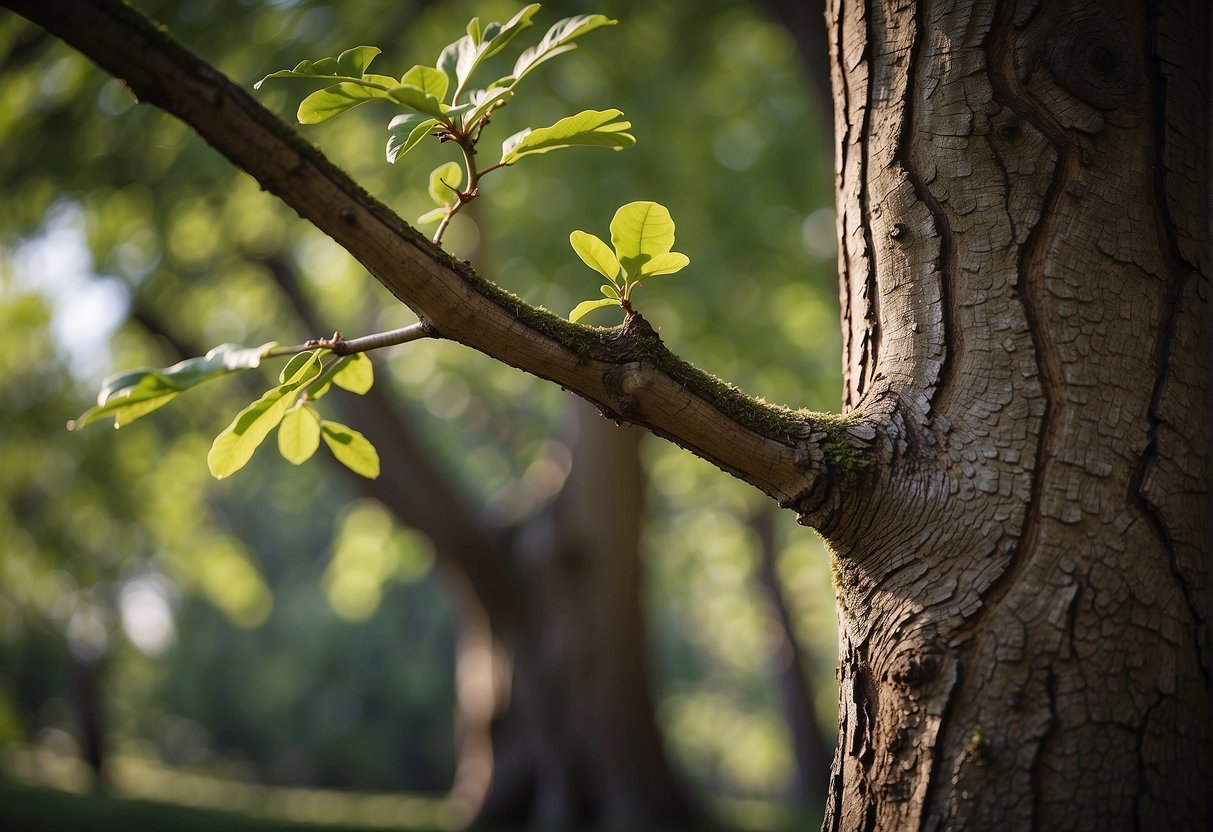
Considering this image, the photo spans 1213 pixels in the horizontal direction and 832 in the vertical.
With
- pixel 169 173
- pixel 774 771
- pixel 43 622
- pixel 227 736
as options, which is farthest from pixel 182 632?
pixel 169 173

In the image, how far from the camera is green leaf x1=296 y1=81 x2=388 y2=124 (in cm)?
113

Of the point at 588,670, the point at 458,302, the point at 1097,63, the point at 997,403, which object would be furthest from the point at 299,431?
the point at 588,670

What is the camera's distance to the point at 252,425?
1.16 metres

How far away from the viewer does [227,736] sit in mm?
23656

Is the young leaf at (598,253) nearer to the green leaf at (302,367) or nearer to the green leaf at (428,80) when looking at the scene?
the green leaf at (428,80)

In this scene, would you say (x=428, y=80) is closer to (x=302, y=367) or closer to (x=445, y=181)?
(x=445, y=181)

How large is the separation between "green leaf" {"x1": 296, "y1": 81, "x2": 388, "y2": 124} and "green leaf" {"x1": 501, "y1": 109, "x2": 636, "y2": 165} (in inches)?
7.1

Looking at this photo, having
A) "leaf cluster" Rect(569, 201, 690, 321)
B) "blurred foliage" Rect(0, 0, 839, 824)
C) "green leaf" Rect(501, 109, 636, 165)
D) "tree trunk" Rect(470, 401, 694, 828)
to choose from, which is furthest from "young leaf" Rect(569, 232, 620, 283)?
"tree trunk" Rect(470, 401, 694, 828)

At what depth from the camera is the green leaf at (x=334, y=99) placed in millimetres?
1135

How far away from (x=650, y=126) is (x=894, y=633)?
15.7ft

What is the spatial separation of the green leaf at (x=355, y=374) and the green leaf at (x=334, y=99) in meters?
0.35

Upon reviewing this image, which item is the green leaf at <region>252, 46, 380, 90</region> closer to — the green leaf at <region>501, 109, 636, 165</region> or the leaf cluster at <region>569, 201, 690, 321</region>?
the green leaf at <region>501, 109, 636, 165</region>

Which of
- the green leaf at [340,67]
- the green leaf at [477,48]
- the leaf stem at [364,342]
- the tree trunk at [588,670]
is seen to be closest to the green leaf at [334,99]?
the green leaf at [340,67]

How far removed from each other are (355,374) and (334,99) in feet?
1.37
